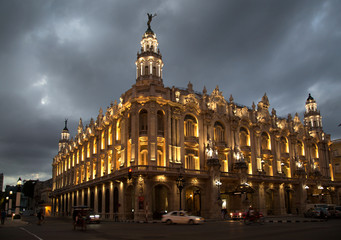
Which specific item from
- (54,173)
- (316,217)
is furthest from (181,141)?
(54,173)

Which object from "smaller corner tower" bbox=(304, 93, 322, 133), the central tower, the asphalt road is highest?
the central tower

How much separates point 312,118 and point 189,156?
40445mm

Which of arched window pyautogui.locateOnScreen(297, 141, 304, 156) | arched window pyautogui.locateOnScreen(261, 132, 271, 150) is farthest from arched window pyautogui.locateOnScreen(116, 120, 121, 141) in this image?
arched window pyautogui.locateOnScreen(297, 141, 304, 156)

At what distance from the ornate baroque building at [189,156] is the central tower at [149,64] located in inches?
6.4

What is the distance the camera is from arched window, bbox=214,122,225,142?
52.8m

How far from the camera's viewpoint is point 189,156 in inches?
1919

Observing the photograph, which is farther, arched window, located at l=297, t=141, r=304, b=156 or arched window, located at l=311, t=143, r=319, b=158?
arched window, located at l=311, t=143, r=319, b=158

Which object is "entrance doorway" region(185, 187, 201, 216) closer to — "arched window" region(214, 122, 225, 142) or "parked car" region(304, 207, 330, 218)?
"arched window" region(214, 122, 225, 142)

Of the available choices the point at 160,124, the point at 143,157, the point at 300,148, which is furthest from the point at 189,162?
the point at 300,148

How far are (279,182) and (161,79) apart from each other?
1087 inches

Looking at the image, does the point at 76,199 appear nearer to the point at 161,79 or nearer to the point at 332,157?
the point at 161,79

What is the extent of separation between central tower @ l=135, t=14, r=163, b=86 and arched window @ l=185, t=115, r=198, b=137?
722 centimetres

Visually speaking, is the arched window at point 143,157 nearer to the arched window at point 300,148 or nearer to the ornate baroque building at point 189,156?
the ornate baroque building at point 189,156

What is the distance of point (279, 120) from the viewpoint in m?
65.7
